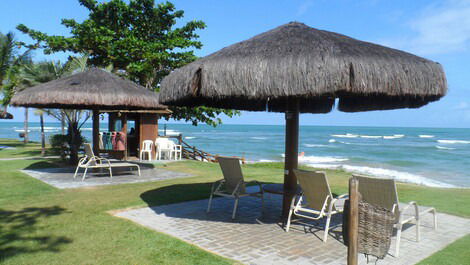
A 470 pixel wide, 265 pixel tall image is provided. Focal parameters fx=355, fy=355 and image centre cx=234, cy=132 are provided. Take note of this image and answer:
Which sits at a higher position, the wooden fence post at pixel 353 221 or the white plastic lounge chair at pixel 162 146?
the wooden fence post at pixel 353 221

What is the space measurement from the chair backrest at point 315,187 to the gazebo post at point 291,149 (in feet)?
1.10

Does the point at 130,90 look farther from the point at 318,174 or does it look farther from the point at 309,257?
the point at 309,257

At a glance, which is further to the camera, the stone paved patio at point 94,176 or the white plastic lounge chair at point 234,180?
the stone paved patio at point 94,176

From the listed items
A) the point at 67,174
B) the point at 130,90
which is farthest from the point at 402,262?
the point at 67,174

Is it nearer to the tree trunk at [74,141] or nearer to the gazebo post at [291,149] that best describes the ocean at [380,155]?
the gazebo post at [291,149]

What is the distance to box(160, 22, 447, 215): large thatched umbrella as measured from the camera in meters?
3.73

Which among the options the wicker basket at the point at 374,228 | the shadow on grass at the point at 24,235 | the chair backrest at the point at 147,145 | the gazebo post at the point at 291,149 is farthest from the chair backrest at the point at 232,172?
the chair backrest at the point at 147,145

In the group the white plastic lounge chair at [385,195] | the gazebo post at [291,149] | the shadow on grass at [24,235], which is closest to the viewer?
the shadow on grass at [24,235]

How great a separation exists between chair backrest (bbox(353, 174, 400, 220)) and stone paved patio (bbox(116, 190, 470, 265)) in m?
0.48

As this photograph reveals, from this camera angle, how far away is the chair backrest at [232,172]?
5344 mm

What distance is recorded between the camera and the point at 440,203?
22.7 ft

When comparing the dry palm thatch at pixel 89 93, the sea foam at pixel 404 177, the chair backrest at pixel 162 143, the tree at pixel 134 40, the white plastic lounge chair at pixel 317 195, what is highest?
the tree at pixel 134 40

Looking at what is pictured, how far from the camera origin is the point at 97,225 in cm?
487

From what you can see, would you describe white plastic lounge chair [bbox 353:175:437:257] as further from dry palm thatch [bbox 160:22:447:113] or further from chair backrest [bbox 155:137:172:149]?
chair backrest [bbox 155:137:172:149]
